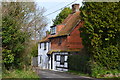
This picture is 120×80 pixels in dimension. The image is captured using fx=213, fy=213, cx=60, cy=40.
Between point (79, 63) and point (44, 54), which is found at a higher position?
point (44, 54)

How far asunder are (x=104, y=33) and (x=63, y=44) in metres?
12.5

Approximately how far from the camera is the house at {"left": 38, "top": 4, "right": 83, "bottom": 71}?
30.5 metres

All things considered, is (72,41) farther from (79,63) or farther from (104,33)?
(104,33)

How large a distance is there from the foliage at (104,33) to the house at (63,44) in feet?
24.3

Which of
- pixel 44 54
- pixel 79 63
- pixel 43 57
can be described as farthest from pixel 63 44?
pixel 43 57

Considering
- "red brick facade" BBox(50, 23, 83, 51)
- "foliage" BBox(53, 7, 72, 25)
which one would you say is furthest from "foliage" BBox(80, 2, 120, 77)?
"foliage" BBox(53, 7, 72, 25)

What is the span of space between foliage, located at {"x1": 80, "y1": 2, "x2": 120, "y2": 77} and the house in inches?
291

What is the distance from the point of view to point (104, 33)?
2005 centimetres

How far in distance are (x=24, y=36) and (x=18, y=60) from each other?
1.86 meters

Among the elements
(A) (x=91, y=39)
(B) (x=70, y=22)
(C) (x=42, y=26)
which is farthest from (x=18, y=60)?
(B) (x=70, y=22)

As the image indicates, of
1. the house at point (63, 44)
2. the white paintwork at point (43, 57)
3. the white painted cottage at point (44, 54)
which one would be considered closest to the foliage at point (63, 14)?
the white painted cottage at point (44, 54)

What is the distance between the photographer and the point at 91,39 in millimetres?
19797

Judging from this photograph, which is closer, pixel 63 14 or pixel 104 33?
pixel 104 33

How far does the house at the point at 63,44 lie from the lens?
100 ft
